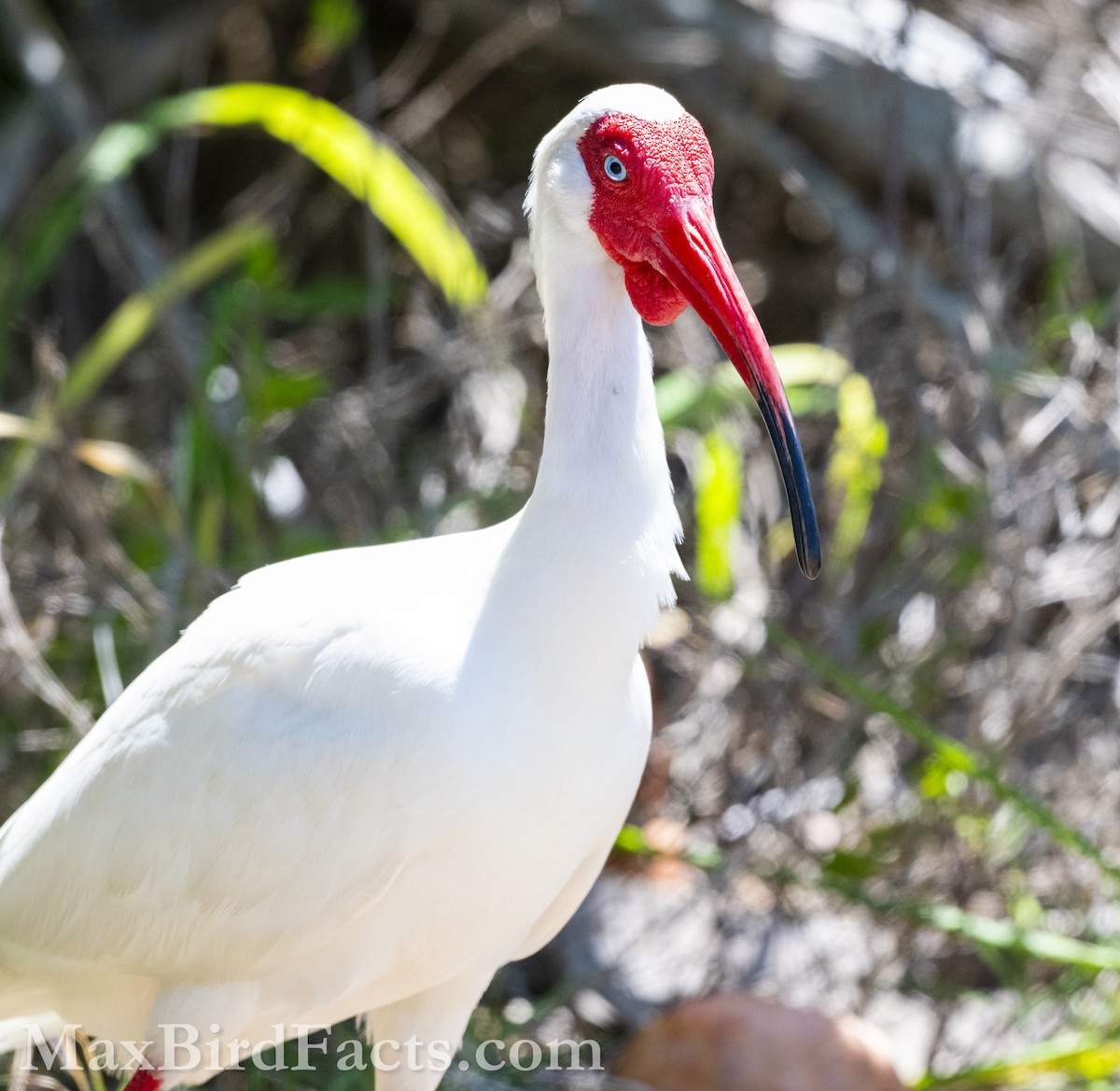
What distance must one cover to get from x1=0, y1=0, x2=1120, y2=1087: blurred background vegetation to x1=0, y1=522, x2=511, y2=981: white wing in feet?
2.34

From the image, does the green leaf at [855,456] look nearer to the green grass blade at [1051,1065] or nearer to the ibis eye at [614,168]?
the green grass blade at [1051,1065]

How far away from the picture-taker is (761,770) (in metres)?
3.36

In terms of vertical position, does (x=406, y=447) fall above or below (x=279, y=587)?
below

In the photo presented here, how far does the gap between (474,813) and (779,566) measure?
1984 millimetres

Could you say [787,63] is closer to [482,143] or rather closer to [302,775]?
[482,143]

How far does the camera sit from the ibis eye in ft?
6.42

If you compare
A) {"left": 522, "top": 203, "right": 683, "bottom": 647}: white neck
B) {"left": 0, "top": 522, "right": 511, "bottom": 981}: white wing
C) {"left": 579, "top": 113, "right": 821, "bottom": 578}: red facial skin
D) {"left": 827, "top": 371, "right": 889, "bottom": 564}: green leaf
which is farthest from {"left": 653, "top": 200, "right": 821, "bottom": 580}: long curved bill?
{"left": 827, "top": 371, "right": 889, "bottom": 564}: green leaf

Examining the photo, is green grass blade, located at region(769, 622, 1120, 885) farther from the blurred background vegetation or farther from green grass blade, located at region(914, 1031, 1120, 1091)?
green grass blade, located at region(914, 1031, 1120, 1091)

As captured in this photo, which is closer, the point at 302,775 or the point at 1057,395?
the point at 302,775

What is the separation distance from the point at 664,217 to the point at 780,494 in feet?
6.36

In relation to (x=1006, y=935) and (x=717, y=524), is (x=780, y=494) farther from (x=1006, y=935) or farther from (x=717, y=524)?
(x=1006, y=935)

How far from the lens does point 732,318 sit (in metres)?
1.98

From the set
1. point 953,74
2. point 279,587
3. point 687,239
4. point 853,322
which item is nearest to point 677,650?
point 853,322

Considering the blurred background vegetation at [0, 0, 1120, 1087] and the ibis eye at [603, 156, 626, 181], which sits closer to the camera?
the ibis eye at [603, 156, 626, 181]
